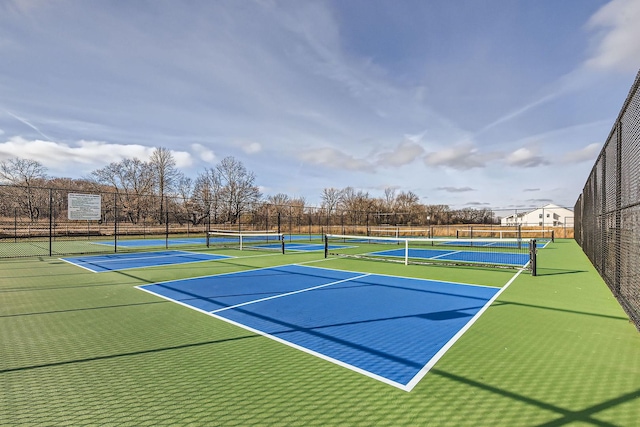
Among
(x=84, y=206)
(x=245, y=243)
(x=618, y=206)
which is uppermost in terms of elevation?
(x=84, y=206)

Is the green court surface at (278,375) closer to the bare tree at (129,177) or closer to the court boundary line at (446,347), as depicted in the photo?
the court boundary line at (446,347)

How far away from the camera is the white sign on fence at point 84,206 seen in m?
18.0

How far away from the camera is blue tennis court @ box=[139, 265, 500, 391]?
3.30 metres

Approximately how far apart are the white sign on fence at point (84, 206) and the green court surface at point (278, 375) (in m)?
15.7

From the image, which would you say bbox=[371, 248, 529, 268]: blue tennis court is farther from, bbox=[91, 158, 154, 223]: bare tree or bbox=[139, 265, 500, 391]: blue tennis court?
bbox=[91, 158, 154, 223]: bare tree

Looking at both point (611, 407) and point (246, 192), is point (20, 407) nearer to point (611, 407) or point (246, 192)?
point (611, 407)

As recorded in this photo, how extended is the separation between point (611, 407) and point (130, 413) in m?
3.50

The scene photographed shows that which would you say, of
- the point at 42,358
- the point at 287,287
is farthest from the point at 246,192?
the point at 42,358

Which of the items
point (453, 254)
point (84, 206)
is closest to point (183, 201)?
point (84, 206)

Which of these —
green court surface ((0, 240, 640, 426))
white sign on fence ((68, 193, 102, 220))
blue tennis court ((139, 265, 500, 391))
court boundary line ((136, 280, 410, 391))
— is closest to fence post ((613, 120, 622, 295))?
green court surface ((0, 240, 640, 426))

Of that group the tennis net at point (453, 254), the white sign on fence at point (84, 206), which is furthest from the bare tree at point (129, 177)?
the tennis net at point (453, 254)

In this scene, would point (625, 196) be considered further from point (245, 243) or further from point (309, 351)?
point (245, 243)

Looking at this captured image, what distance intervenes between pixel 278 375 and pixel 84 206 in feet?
67.2

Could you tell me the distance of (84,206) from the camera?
1844 cm
